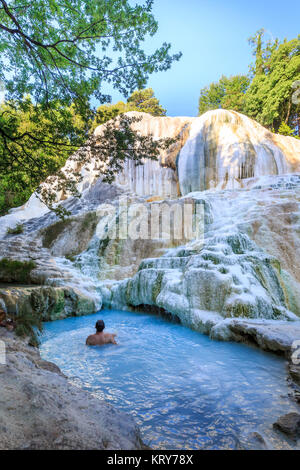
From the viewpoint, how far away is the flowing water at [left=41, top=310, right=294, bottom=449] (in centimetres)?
196

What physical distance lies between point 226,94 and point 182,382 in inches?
1120

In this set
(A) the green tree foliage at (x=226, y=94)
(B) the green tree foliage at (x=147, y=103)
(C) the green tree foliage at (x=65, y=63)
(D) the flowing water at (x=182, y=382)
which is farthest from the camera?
(B) the green tree foliage at (x=147, y=103)

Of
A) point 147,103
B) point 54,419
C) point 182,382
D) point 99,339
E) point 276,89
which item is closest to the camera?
point 54,419

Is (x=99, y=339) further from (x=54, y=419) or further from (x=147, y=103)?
(x=147, y=103)

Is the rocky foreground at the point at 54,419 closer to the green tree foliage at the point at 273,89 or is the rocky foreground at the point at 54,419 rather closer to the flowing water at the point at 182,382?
the flowing water at the point at 182,382

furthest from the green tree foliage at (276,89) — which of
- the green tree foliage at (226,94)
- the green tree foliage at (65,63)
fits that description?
the green tree foliage at (65,63)

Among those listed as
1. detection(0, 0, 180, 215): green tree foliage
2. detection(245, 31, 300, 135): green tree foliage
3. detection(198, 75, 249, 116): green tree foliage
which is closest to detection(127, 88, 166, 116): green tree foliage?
detection(198, 75, 249, 116): green tree foliage

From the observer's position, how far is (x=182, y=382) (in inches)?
111

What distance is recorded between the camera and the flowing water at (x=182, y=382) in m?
1.96

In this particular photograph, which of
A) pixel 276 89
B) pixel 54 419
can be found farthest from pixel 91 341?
pixel 276 89

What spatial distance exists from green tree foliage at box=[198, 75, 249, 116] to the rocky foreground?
26296 millimetres

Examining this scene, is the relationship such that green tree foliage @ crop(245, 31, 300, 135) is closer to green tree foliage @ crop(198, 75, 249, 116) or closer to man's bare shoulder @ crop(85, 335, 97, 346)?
green tree foliage @ crop(198, 75, 249, 116)

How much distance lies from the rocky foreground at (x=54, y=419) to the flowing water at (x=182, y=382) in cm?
50
